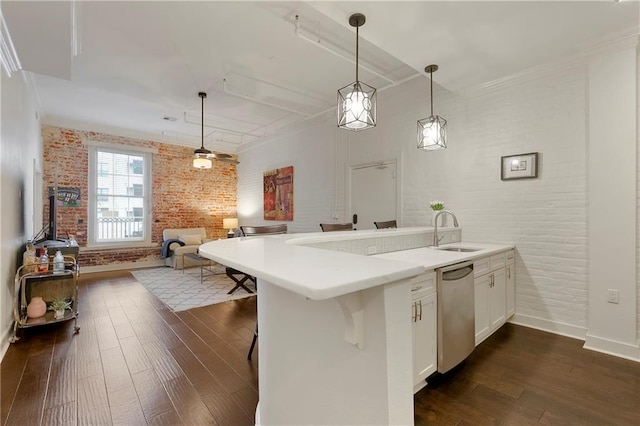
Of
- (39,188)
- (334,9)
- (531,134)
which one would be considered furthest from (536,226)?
(39,188)

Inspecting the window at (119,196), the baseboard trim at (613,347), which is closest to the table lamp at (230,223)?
the window at (119,196)

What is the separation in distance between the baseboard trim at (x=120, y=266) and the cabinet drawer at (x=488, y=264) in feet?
21.8

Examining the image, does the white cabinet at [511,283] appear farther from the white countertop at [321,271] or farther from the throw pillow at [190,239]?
the throw pillow at [190,239]

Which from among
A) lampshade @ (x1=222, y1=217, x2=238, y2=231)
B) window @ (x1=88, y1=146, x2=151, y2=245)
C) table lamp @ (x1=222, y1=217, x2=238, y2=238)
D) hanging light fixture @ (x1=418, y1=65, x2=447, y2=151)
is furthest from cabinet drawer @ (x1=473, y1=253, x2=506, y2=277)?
window @ (x1=88, y1=146, x2=151, y2=245)

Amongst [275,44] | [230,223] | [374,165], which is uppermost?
[275,44]

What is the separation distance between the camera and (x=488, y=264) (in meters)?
2.67

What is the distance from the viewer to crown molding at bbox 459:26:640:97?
251 centimetres

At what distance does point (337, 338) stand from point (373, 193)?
12.2ft

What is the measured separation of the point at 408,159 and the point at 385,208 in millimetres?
802

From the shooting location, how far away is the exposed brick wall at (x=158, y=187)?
5.80 meters

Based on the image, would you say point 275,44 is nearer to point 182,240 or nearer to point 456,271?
point 456,271

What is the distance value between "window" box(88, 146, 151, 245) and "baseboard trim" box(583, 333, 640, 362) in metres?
7.71

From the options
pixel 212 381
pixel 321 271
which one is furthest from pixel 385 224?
pixel 321 271

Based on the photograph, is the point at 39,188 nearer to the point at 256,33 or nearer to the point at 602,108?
the point at 256,33
